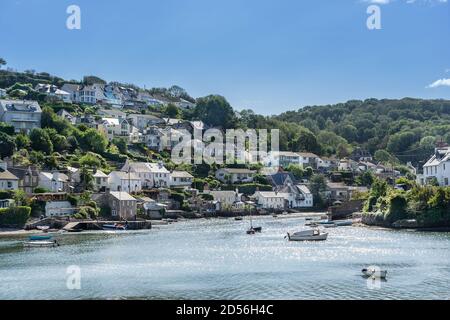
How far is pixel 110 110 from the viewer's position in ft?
375

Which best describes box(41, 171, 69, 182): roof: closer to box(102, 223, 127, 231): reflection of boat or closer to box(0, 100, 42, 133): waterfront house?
box(102, 223, 127, 231): reflection of boat

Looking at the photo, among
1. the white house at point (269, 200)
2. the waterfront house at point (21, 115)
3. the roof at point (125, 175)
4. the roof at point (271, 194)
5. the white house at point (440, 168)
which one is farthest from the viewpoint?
the roof at point (271, 194)

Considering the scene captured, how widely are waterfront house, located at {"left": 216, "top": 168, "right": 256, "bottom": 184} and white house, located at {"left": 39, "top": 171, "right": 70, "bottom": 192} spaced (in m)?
30.9

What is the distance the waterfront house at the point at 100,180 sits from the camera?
76.0 meters

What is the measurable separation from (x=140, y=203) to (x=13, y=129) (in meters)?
23.2

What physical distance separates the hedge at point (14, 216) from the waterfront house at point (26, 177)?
368 inches

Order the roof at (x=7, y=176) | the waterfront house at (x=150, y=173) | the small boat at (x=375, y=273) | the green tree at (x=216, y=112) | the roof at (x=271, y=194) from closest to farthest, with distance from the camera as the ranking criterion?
the small boat at (x=375, y=273) → the roof at (x=7, y=176) → the waterfront house at (x=150, y=173) → the roof at (x=271, y=194) → the green tree at (x=216, y=112)

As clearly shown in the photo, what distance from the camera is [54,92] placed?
11194 cm

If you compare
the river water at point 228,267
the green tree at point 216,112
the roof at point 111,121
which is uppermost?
the green tree at point 216,112

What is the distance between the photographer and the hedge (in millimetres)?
56903

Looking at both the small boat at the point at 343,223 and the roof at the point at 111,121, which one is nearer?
the small boat at the point at 343,223

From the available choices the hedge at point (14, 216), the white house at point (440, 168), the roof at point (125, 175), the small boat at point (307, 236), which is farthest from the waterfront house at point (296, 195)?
the hedge at point (14, 216)

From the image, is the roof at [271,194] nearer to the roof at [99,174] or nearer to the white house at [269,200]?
the white house at [269,200]
